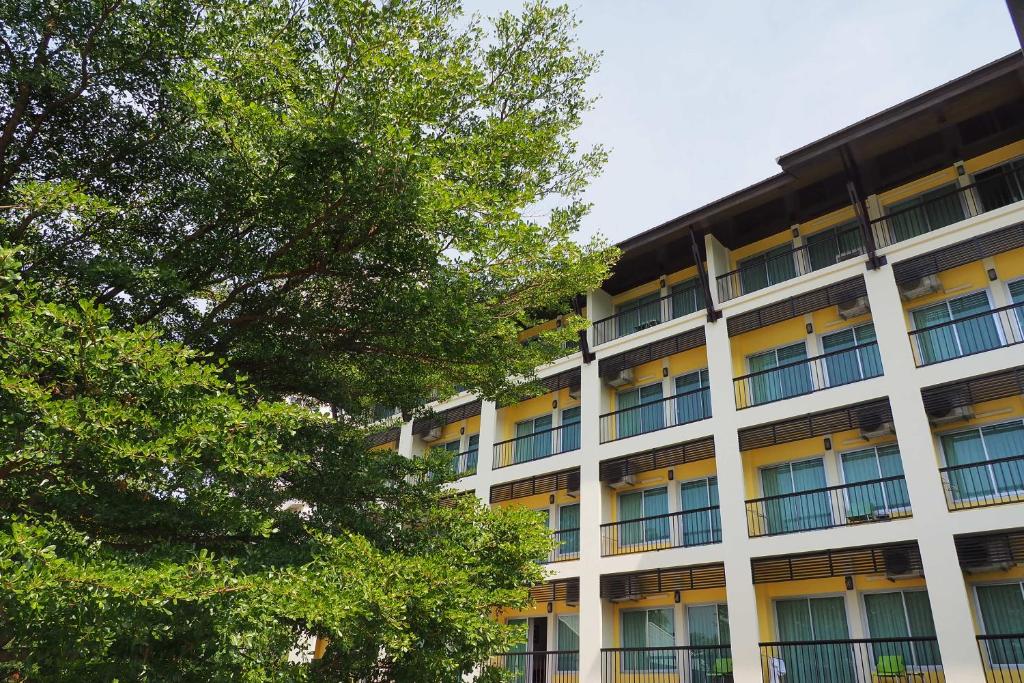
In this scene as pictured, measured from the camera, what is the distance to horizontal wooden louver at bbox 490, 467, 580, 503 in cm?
Answer: 1844

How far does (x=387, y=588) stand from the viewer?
23.5ft

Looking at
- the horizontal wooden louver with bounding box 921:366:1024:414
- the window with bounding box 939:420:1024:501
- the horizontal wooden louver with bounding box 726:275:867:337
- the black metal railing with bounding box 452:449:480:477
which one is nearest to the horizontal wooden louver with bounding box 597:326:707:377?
the horizontal wooden louver with bounding box 726:275:867:337

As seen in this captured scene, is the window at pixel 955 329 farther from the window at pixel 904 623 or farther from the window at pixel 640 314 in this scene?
the window at pixel 640 314

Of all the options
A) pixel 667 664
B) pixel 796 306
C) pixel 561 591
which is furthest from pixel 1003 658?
pixel 561 591

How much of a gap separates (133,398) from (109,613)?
1.83 m

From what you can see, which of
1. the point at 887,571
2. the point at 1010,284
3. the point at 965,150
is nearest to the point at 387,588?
the point at 887,571

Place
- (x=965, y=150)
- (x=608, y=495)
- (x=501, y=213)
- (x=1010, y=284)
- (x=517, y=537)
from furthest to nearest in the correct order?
(x=608, y=495) < (x=965, y=150) < (x=1010, y=284) < (x=517, y=537) < (x=501, y=213)

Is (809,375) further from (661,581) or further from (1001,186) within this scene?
(661,581)

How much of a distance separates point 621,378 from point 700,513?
14.2 feet

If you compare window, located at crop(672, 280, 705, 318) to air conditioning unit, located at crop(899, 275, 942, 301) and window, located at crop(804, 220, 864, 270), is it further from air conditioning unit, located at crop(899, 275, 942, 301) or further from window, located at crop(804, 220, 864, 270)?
air conditioning unit, located at crop(899, 275, 942, 301)

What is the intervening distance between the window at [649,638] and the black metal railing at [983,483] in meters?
Answer: 6.24

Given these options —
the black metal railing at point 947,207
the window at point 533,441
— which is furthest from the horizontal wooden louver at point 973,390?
the window at point 533,441

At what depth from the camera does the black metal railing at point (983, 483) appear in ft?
40.9

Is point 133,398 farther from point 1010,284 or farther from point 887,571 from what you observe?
point 1010,284
